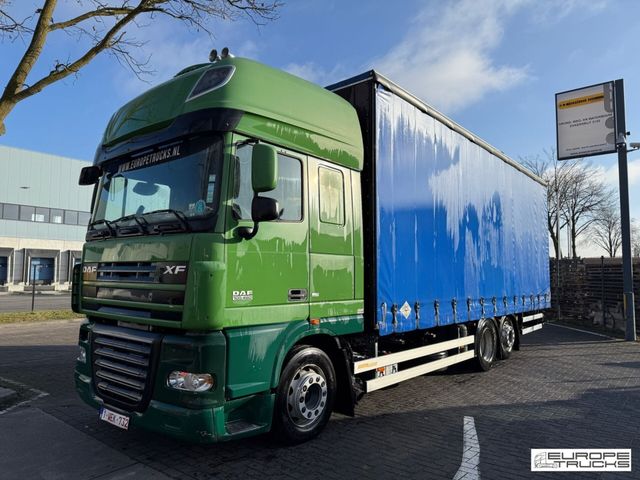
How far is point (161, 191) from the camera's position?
4.23 metres

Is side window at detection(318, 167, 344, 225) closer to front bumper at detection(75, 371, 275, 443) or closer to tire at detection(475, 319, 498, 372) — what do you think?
front bumper at detection(75, 371, 275, 443)

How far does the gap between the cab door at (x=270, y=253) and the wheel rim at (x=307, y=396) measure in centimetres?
58

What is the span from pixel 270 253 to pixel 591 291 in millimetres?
16565

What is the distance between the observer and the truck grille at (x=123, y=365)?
387 cm

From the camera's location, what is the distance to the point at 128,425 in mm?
3938

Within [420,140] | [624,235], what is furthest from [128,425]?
[624,235]

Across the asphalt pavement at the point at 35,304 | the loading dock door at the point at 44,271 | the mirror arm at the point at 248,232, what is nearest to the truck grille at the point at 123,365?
the mirror arm at the point at 248,232

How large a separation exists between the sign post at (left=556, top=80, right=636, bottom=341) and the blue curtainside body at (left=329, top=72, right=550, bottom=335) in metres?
5.84

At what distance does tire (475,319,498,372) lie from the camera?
802 cm

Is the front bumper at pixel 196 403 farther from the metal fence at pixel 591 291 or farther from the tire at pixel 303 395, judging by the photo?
the metal fence at pixel 591 291

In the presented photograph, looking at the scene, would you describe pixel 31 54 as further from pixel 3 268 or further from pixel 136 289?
pixel 3 268

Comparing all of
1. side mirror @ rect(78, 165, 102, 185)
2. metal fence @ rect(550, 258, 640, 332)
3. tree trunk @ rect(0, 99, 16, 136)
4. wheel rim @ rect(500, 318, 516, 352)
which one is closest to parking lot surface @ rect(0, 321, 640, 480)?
wheel rim @ rect(500, 318, 516, 352)

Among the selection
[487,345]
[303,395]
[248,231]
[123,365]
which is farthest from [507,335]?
[123,365]

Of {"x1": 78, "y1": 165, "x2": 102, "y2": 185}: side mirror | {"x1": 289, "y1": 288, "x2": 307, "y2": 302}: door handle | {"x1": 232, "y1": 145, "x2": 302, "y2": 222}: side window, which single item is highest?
{"x1": 78, "y1": 165, "x2": 102, "y2": 185}: side mirror
